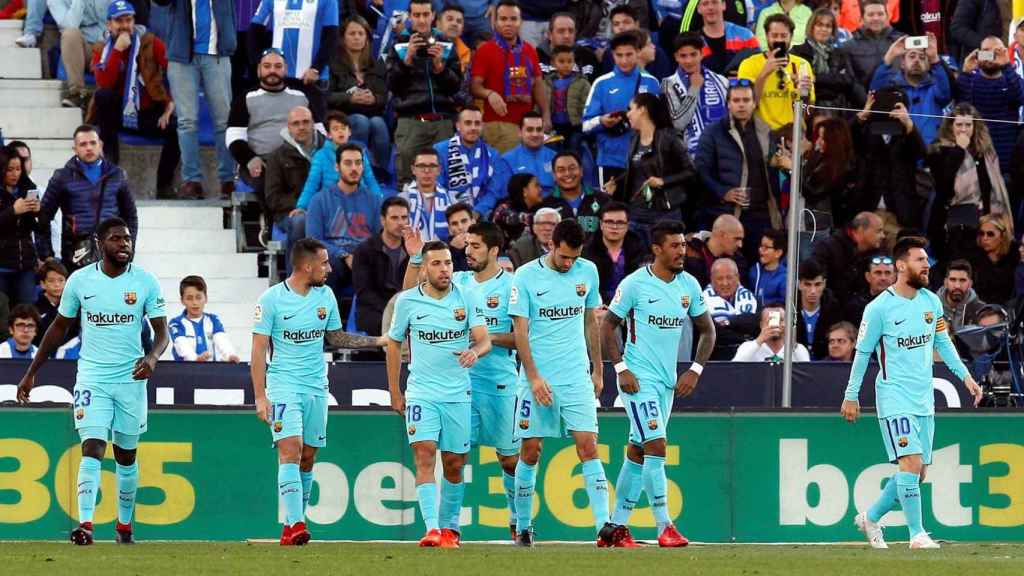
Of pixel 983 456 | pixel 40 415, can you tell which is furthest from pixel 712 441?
pixel 40 415

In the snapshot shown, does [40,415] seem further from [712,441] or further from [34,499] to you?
[712,441]

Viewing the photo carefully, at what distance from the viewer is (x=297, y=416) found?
14.5 meters

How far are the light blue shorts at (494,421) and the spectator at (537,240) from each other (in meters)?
3.42

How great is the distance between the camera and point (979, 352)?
671 inches

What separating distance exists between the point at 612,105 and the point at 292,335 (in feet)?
22.1

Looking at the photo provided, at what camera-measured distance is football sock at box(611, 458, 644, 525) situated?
14.6 metres

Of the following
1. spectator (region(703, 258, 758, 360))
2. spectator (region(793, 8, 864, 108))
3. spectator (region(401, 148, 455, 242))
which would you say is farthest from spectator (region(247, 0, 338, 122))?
spectator (region(703, 258, 758, 360))

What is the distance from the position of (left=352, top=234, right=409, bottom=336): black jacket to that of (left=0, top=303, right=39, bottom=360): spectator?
9.08 feet

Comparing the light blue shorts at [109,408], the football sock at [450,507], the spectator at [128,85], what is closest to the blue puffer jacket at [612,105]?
the spectator at [128,85]

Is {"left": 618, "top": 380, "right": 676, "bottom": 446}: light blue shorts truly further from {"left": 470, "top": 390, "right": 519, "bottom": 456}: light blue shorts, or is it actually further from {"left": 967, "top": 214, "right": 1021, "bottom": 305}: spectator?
{"left": 967, "top": 214, "right": 1021, "bottom": 305}: spectator

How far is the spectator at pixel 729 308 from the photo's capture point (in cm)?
1767

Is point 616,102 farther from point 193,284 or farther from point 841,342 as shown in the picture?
point 193,284

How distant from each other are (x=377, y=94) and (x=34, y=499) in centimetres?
642

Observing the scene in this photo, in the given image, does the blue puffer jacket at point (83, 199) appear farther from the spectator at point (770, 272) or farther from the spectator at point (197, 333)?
the spectator at point (770, 272)
